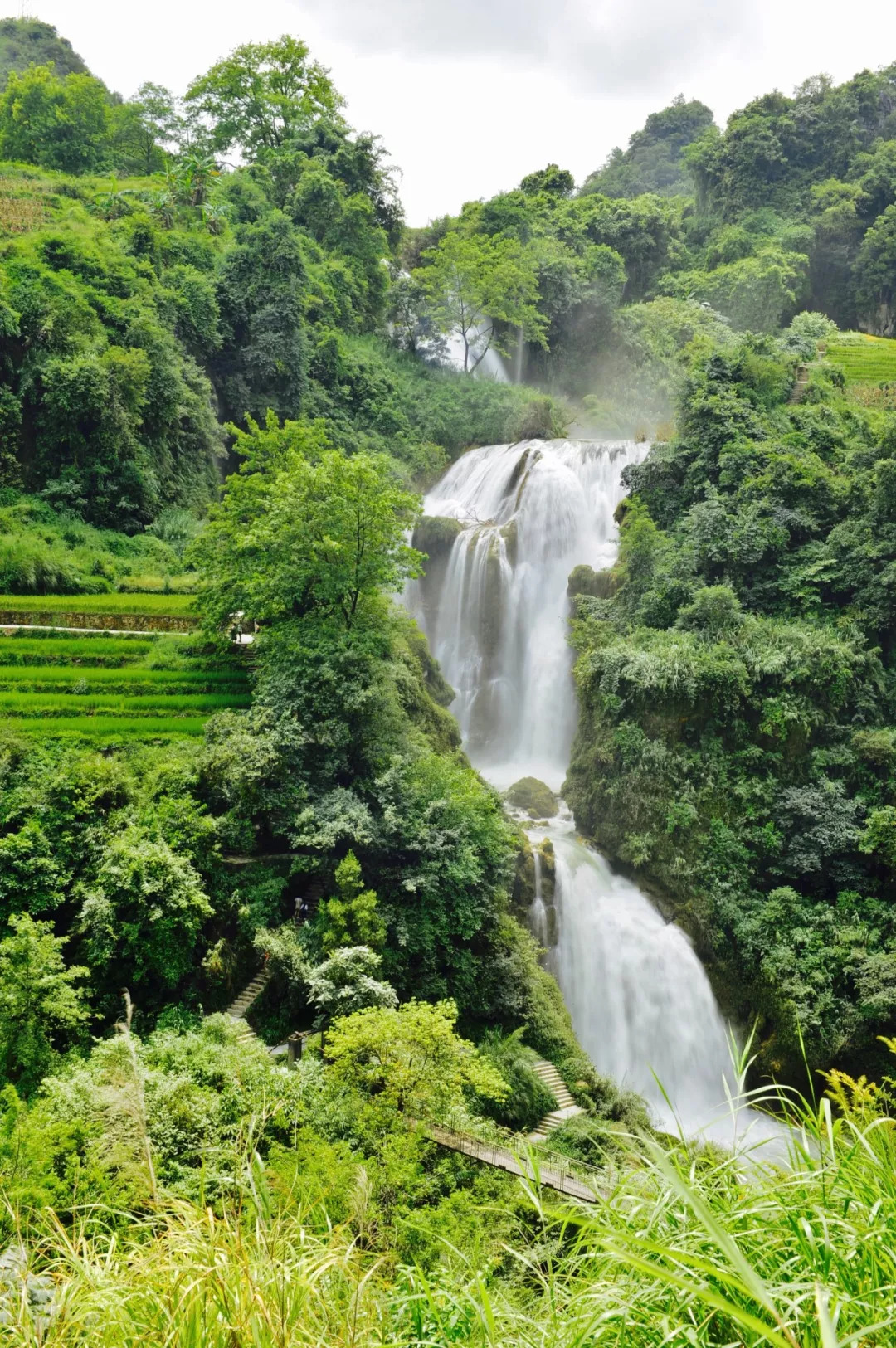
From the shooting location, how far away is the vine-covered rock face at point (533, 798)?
2316 cm

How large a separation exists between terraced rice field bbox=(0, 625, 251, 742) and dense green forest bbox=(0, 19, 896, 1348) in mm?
137

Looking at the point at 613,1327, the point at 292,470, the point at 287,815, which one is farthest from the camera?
the point at 292,470

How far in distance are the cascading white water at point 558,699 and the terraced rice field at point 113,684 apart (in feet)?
30.2

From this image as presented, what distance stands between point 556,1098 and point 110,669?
14064 mm

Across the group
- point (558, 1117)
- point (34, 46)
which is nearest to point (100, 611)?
point (558, 1117)

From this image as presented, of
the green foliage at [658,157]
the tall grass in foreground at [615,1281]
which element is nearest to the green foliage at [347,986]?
the tall grass in foreground at [615,1281]

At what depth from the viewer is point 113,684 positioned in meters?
19.0

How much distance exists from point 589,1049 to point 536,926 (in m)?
2.91

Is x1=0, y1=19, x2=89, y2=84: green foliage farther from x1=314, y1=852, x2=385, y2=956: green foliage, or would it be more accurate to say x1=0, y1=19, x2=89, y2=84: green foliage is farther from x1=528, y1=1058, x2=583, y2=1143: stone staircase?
x1=528, y1=1058, x2=583, y2=1143: stone staircase

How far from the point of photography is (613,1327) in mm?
2400

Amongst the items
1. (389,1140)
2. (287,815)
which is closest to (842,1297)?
(389,1140)

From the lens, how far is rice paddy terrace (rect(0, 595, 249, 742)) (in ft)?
57.2

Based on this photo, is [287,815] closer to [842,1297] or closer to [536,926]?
[536,926]

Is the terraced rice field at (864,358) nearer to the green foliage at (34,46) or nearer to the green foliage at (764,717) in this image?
the green foliage at (764,717)
